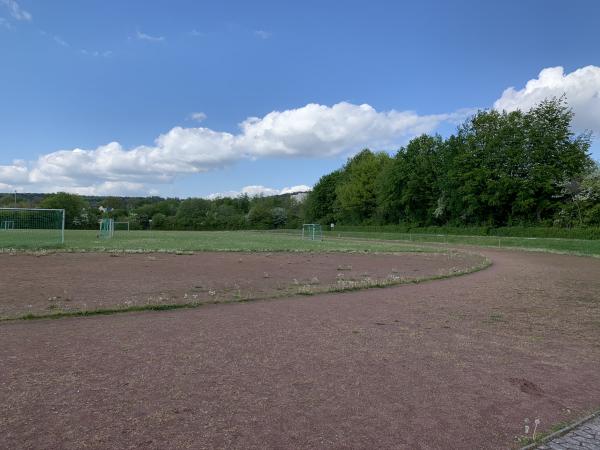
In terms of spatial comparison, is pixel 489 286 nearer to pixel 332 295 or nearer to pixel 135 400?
pixel 332 295

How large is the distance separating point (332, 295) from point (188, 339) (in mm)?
4869

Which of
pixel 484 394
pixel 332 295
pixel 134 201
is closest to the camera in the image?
pixel 484 394

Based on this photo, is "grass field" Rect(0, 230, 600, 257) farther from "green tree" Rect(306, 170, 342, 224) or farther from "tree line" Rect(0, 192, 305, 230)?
"tree line" Rect(0, 192, 305, 230)

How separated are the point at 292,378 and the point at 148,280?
8682 millimetres

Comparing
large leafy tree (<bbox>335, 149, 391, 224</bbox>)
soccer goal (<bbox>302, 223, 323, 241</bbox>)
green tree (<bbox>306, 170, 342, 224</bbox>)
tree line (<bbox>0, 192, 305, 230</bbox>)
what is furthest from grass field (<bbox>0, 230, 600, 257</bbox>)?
tree line (<bbox>0, 192, 305, 230</bbox>)

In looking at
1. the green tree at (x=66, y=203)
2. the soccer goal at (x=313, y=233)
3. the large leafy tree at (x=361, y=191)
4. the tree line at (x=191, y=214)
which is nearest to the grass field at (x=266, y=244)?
the soccer goal at (x=313, y=233)

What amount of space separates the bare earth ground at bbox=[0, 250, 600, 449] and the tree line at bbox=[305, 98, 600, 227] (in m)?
39.6

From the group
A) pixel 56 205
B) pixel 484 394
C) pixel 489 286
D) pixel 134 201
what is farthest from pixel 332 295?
pixel 134 201

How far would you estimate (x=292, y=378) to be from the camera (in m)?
4.62

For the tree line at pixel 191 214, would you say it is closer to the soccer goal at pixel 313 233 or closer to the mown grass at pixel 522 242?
the soccer goal at pixel 313 233

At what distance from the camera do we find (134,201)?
579 ft

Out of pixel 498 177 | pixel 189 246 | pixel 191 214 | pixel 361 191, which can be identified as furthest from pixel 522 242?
pixel 191 214

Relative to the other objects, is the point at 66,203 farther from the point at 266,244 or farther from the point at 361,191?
the point at 266,244

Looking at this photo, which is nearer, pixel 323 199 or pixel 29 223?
pixel 29 223
